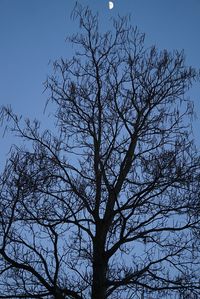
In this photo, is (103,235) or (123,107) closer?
(103,235)

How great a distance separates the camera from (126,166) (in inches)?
285

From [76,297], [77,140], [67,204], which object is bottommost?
[76,297]

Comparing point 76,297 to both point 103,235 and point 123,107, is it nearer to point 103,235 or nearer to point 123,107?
point 103,235

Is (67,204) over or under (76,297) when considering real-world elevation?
over

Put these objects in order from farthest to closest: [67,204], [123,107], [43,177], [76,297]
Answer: [123,107], [43,177], [67,204], [76,297]

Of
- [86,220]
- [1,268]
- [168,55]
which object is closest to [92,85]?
[168,55]

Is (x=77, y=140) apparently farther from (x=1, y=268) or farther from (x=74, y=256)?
(x=1, y=268)

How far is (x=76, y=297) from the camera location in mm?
5879

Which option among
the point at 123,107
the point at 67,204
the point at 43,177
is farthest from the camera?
the point at 123,107

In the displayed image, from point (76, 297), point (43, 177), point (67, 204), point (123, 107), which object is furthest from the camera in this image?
point (123, 107)

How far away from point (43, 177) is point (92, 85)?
7.25 ft

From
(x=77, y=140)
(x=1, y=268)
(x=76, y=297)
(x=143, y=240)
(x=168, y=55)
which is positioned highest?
(x=168, y=55)

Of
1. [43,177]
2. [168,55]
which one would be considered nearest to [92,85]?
[168,55]

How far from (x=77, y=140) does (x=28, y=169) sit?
5.25 ft
